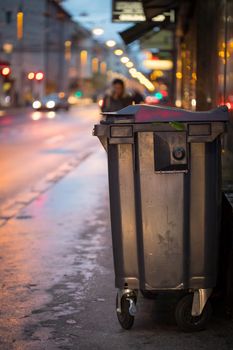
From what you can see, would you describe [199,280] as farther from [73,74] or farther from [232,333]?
[73,74]

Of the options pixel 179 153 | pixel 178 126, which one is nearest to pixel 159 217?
pixel 179 153

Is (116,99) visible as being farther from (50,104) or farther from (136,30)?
(50,104)

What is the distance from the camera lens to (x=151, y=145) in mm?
5027

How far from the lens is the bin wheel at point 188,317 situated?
203 inches

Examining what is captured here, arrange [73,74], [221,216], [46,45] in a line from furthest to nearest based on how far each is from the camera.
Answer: [73,74] → [46,45] → [221,216]

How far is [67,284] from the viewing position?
659cm

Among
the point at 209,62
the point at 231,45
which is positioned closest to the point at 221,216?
the point at 231,45

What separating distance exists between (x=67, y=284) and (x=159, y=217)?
Answer: 1824 millimetres

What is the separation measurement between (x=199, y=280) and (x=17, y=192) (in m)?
8.25

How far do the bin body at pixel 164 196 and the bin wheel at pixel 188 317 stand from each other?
147 mm

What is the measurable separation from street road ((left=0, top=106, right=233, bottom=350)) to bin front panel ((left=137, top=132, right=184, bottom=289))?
48 cm

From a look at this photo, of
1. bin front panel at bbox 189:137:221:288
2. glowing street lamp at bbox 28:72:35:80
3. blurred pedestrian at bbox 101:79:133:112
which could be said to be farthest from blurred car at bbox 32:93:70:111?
bin front panel at bbox 189:137:221:288

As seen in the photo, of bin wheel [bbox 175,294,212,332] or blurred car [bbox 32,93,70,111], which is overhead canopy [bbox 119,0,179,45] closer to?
bin wheel [bbox 175,294,212,332]

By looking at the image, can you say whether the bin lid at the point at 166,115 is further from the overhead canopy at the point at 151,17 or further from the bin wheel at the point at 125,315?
the overhead canopy at the point at 151,17
